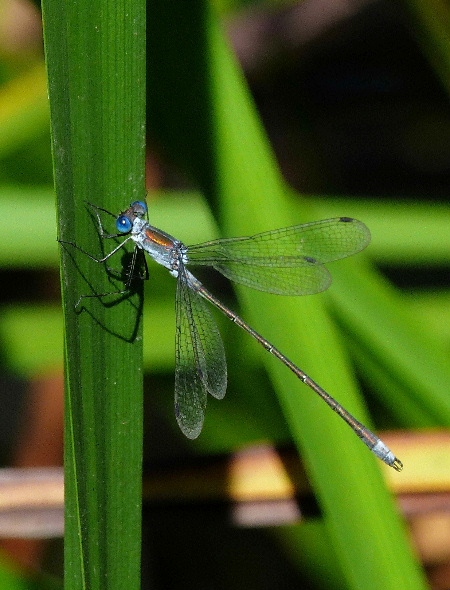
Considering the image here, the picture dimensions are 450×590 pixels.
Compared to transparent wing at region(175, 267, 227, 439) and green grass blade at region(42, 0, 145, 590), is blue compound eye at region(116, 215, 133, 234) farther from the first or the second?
transparent wing at region(175, 267, 227, 439)

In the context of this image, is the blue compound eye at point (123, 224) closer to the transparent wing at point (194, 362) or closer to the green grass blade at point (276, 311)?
the green grass blade at point (276, 311)

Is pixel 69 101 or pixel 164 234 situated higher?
pixel 164 234

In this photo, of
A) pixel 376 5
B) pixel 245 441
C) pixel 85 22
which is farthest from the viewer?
pixel 376 5

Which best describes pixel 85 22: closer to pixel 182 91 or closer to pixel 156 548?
pixel 182 91

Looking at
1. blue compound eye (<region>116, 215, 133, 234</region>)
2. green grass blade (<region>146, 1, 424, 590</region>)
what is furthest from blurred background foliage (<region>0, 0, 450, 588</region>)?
blue compound eye (<region>116, 215, 133, 234</region>)

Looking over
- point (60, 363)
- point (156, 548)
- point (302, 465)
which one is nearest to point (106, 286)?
point (302, 465)

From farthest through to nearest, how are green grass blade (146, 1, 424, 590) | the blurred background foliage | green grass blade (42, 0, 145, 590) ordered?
the blurred background foliage → green grass blade (146, 1, 424, 590) → green grass blade (42, 0, 145, 590)

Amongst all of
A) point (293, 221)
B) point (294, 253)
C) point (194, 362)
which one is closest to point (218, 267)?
point (294, 253)
